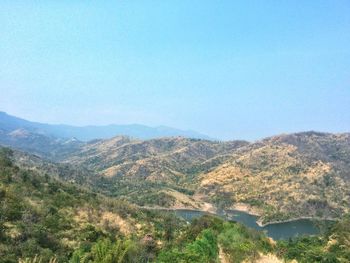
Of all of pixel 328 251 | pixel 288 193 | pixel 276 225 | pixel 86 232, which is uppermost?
pixel 86 232

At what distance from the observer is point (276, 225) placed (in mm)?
155875

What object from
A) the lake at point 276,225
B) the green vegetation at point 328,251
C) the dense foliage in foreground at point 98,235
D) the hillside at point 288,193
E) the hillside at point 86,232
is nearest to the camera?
the hillside at point 86,232

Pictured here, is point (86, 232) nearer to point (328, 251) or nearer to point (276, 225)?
point (328, 251)

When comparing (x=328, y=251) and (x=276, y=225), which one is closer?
(x=328, y=251)

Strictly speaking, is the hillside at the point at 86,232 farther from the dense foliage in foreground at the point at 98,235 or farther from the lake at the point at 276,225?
the lake at the point at 276,225

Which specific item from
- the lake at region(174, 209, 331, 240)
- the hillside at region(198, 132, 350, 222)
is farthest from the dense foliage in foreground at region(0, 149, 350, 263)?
the hillside at region(198, 132, 350, 222)

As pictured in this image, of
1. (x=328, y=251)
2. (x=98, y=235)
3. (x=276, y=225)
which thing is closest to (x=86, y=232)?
(x=98, y=235)

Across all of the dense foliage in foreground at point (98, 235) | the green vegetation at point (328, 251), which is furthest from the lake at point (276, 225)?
the green vegetation at point (328, 251)

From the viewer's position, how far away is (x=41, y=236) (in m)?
58.2

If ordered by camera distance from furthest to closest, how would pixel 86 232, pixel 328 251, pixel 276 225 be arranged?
pixel 276 225
pixel 328 251
pixel 86 232

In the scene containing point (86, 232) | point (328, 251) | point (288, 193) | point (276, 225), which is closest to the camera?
point (86, 232)

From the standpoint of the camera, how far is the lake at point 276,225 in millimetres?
143675

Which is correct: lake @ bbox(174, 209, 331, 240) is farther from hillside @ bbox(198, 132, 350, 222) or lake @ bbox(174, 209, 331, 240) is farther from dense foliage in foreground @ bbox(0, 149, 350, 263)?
dense foliage in foreground @ bbox(0, 149, 350, 263)

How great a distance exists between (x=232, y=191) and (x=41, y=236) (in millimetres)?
137654
